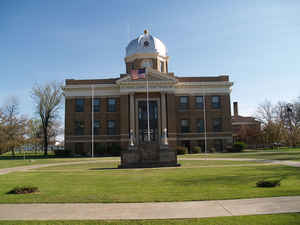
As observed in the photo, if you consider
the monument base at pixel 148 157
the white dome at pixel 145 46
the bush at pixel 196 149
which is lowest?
the bush at pixel 196 149

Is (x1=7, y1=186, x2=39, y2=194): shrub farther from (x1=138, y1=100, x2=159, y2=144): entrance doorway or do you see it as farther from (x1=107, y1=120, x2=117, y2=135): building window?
(x1=107, y1=120, x2=117, y2=135): building window

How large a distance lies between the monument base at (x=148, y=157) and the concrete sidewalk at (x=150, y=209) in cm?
1510

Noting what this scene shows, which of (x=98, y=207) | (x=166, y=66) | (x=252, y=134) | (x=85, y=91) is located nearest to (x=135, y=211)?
(x=98, y=207)

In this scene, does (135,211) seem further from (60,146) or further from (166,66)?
(60,146)

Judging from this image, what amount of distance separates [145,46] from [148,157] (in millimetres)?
38071

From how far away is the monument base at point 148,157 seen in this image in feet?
77.5

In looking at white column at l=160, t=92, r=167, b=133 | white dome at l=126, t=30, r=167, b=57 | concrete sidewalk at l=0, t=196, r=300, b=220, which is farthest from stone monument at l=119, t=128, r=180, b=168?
white dome at l=126, t=30, r=167, b=57

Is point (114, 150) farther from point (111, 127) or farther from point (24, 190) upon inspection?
point (24, 190)

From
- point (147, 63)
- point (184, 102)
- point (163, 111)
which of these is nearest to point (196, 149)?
point (163, 111)

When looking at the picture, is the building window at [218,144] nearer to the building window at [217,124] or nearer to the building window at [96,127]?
the building window at [217,124]

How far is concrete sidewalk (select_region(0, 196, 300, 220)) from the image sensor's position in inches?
281

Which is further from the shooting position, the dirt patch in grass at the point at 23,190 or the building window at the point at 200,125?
the building window at the point at 200,125

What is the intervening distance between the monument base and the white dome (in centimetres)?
3661

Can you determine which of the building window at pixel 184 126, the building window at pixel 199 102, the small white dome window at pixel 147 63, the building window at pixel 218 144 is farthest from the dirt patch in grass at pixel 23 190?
the small white dome window at pixel 147 63
